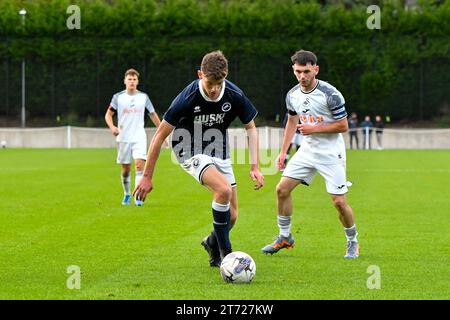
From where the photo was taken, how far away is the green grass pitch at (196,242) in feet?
30.9

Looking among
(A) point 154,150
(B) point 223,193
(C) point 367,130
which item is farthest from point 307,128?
(C) point 367,130

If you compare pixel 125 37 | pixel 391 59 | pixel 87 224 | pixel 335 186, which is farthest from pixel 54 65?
pixel 335 186

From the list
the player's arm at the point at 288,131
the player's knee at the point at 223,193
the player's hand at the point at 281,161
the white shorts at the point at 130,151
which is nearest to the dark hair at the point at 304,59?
the player's arm at the point at 288,131

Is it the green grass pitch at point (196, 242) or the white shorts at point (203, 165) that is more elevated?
the white shorts at point (203, 165)

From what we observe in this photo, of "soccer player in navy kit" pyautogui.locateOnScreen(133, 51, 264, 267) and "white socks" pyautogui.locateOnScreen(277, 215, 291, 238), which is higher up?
"soccer player in navy kit" pyautogui.locateOnScreen(133, 51, 264, 267)

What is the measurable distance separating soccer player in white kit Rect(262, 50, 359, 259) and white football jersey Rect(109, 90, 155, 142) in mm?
7643

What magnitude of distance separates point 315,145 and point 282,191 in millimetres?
659

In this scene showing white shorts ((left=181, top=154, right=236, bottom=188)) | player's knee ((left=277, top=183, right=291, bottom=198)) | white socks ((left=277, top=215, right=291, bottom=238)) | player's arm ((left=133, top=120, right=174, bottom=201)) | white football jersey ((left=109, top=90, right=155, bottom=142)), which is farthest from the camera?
white football jersey ((left=109, top=90, right=155, bottom=142))

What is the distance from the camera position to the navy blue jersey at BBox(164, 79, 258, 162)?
10.4 meters

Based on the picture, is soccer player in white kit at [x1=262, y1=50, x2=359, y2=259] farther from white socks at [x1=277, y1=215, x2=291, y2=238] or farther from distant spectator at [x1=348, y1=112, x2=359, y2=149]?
distant spectator at [x1=348, y1=112, x2=359, y2=149]

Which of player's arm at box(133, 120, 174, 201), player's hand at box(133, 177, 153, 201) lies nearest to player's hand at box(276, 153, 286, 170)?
player's arm at box(133, 120, 174, 201)

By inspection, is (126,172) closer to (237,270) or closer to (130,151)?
(130,151)

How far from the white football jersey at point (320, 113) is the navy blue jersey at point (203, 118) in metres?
1.15

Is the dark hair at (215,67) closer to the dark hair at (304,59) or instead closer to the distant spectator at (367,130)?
the dark hair at (304,59)
